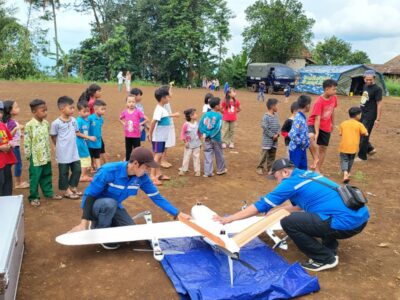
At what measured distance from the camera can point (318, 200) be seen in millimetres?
4133

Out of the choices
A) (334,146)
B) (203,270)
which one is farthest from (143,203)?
(334,146)

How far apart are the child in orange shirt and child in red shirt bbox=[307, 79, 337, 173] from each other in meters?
0.32

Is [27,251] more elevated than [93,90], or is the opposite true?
[93,90]

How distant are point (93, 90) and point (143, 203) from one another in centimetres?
277

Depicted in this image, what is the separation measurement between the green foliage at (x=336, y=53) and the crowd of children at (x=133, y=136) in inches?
2383

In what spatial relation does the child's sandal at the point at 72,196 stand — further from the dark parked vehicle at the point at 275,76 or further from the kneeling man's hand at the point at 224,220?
the dark parked vehicle at the point at 275,76

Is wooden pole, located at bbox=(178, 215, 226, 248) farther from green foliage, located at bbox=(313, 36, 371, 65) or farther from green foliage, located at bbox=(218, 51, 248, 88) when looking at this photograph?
green foliage, located at bbox=(313, 36, 371, 65)

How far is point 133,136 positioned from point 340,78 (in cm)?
2763

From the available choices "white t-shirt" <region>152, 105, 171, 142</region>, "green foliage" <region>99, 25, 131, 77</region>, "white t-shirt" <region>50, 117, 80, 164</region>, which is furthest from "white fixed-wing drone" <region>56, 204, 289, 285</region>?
"green foliage" <region>99, 25, 131, 77</region>

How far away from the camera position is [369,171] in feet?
27.9

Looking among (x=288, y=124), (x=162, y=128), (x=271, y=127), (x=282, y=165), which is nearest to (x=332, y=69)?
(x=271, y=127)

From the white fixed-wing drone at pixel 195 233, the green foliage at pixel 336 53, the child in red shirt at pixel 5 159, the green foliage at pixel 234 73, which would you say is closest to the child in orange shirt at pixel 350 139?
the white fixed-wing drone at pixel 195 233

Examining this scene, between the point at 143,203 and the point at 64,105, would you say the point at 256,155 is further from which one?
the point at 64,105

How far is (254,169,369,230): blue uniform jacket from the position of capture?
158 inches
